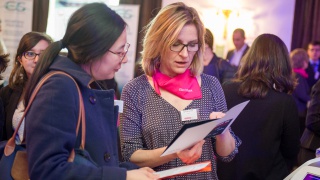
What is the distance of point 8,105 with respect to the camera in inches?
103

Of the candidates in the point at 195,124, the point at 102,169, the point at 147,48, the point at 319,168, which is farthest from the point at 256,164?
the point at 102,169

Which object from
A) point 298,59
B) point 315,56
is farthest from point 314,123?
point 315,56

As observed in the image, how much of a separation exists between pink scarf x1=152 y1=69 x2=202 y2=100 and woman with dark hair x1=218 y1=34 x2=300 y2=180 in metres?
0.73

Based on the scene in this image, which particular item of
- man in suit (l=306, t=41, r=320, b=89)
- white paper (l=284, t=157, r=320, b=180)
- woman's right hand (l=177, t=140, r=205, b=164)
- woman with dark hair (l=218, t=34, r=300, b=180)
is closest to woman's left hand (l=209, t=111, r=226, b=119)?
woman's right hand (l=177, t=140, r=205, b=164)

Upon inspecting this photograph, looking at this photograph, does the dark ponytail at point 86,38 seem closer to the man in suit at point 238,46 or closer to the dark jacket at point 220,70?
the dark jacket at point 220,70

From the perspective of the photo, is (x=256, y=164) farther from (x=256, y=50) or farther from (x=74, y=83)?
(x=74, y=83)

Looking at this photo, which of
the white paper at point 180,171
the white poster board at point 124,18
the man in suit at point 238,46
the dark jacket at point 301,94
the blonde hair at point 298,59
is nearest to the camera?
the white paper at point 180,171

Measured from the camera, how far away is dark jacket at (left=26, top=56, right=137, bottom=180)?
1136 millimetres

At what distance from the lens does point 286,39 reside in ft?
25.1

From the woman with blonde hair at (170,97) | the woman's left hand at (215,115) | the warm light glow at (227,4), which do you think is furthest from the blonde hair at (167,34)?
the warm light glow at (227,4)

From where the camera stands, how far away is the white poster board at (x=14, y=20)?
21.0 feet

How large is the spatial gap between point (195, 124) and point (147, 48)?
0.67 meters

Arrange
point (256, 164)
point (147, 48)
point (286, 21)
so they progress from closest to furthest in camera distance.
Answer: point (147, 48)
point (256, 164)
point (286, 21)

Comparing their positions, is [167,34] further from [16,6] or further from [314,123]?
[16,6]
